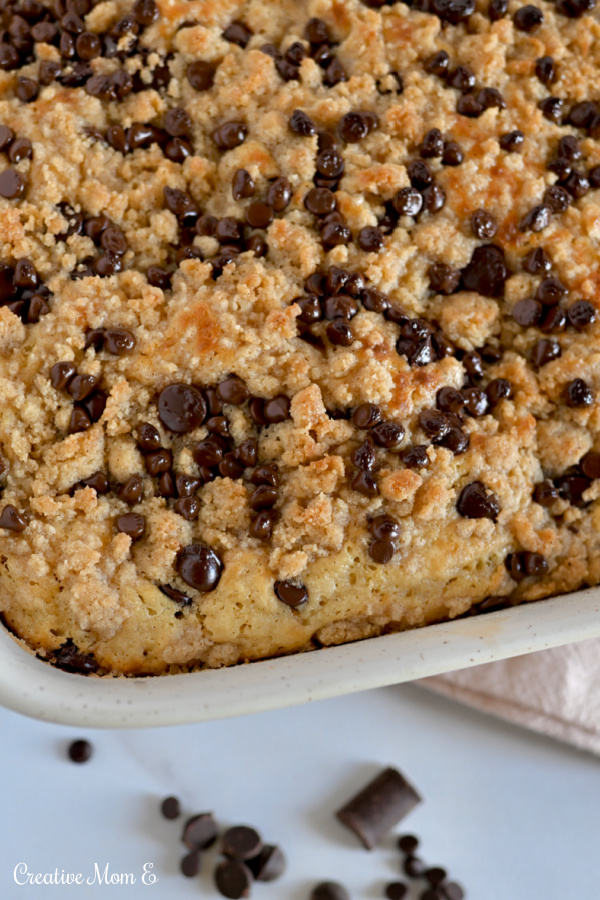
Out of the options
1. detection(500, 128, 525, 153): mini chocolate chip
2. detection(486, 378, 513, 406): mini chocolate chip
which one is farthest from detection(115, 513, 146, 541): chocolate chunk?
detection(500, 128, 525, 153): mini chocolate chip

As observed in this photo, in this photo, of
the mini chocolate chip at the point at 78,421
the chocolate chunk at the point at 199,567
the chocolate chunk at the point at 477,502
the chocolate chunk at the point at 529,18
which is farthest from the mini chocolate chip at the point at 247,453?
the chocolate chunk at the point at 529,18

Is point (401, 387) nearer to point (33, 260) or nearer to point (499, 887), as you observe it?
point (33, 260)

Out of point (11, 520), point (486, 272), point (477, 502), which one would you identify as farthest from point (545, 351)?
point (11, 520)

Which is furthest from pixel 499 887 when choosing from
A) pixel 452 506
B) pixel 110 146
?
pixel 110 146

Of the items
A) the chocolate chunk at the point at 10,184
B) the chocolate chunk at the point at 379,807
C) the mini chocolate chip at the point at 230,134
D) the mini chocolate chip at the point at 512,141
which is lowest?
the chocolate chunk at the point at 379,807

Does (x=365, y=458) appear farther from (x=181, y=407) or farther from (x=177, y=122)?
(x=177, y=122)

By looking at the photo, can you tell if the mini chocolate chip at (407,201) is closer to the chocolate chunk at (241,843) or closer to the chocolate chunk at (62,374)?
the chocolate chunk at (62,374)
